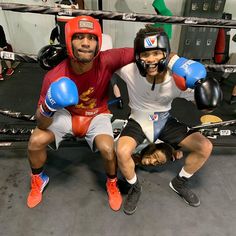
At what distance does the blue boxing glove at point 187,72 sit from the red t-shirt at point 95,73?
0.27 meters

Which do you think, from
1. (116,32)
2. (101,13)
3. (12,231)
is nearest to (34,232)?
(12,231)

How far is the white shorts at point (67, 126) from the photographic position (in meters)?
1.46

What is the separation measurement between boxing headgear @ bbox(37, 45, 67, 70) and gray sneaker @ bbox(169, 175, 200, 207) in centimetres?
97

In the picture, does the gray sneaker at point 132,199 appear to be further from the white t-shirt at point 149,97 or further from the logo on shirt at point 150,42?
the logo on shirt at point 150,42

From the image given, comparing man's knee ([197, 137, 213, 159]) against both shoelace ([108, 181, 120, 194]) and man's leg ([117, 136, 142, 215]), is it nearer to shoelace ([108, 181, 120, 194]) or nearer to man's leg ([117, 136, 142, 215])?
man's leg ([117, 136, 142, 215])

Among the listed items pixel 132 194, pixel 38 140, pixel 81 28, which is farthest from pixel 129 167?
pixel 81 28

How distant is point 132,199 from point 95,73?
0.74 meters

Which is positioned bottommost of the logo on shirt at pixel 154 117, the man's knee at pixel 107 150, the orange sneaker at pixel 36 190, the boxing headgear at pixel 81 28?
the orange sneaker at pixel 36 190

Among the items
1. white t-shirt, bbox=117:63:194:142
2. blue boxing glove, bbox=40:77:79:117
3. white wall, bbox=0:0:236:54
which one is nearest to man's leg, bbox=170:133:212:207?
white t-shirt, bbox=117:63:194:142

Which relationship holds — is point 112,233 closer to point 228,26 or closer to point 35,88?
point 228,26

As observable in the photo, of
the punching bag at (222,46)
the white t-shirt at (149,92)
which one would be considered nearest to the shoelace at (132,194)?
the white t-shirt at (149,92)

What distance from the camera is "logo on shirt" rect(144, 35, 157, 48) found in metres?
1.22

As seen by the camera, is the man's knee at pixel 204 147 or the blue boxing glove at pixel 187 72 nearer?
the blue boxing glove at pixel 187 72

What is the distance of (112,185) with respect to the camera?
5.15 ft
